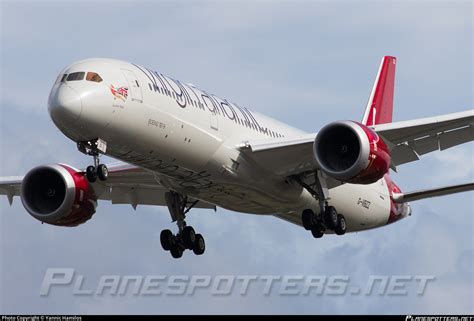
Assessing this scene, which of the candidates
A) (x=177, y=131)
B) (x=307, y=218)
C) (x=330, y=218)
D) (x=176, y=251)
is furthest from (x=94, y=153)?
(x=330, y=218)

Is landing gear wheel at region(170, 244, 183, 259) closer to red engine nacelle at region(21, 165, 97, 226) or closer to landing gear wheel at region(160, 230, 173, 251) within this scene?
landing gear wheel at region(160, 230, 173, 251)

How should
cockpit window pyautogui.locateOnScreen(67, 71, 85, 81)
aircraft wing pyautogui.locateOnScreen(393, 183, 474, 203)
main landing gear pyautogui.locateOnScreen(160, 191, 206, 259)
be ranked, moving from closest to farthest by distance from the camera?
cockpit window pyautogui.locateOnScreen(67, 71, 85, 81) < aircraft wing pyautogui.locateOnScreen(393, 183, 474, 203) < main landing gear pyautogui.locateOnScreen(160, 191, 206, 259)

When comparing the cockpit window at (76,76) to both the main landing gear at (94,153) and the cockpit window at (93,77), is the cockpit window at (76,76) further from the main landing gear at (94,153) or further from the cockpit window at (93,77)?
the main landing gear at (94,153)

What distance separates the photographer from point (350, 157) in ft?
135

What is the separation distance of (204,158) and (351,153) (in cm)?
497

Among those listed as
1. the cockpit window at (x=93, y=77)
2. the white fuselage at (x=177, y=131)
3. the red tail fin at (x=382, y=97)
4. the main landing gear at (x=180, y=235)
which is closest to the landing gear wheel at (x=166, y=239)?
the main landing gear at (x=180, y=235)

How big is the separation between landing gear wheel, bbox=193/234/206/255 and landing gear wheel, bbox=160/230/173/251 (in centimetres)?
93

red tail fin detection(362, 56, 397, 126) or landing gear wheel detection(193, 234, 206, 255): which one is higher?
red tail fin detection(362, 56, 397, 126)

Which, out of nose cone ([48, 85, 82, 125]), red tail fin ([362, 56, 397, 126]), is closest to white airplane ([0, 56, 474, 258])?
nose cone ([48, 85, 82, 125])

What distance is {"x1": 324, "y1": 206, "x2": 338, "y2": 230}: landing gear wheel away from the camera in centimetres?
4397

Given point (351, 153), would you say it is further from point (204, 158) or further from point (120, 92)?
point (120, 92)

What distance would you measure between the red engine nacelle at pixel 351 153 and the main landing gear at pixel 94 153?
7.32m

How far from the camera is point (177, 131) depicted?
3919cm

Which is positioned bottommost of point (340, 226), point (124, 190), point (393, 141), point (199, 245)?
point (124, 190)
